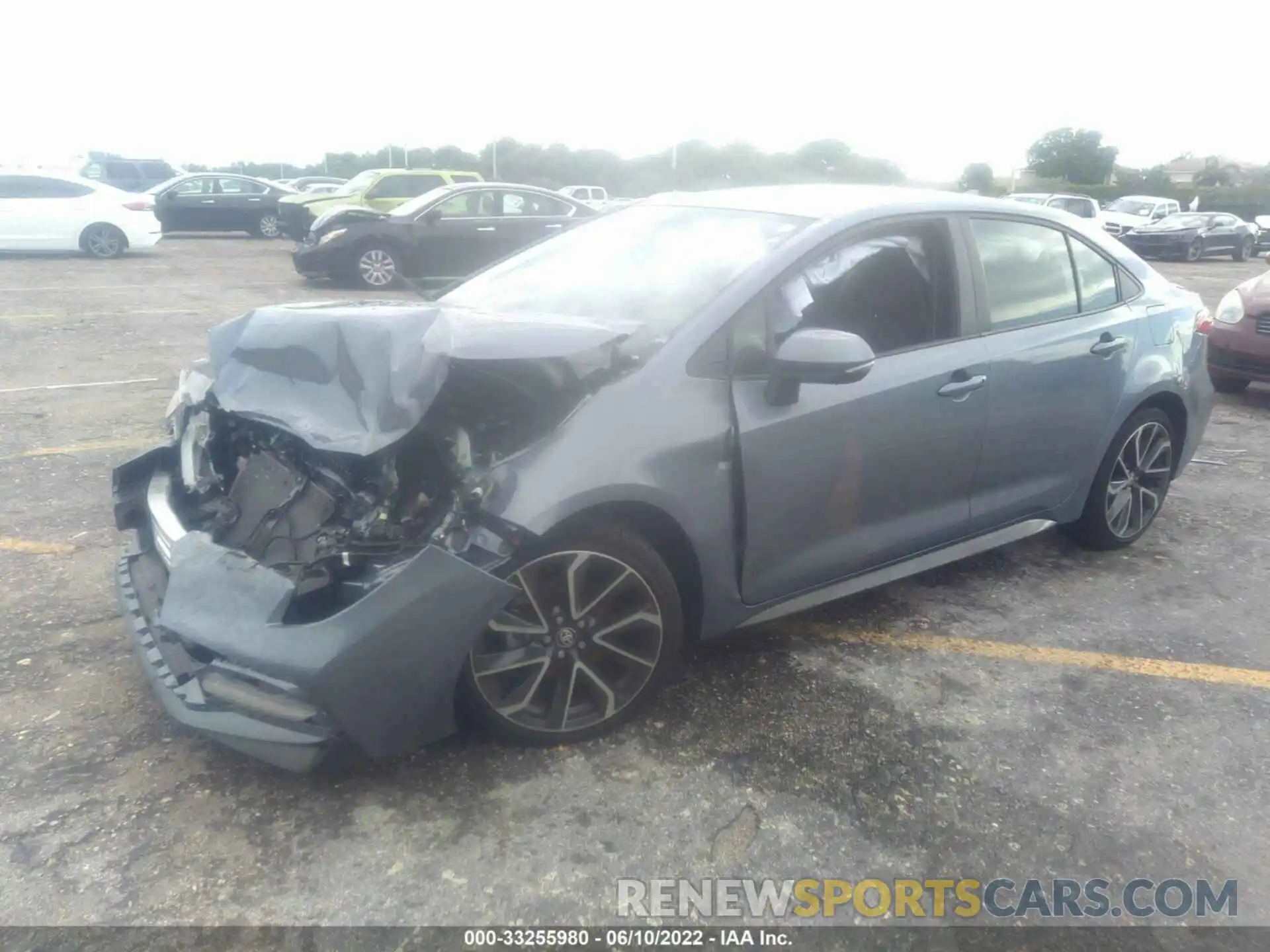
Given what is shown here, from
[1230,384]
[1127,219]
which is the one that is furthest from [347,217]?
[1127,219]

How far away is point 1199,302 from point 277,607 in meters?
4.49

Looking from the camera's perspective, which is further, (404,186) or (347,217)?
(404,186)

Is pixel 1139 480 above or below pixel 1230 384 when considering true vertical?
above

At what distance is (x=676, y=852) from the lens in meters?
2.66

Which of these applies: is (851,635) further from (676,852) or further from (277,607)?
(277,607)

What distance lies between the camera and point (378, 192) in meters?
18.1

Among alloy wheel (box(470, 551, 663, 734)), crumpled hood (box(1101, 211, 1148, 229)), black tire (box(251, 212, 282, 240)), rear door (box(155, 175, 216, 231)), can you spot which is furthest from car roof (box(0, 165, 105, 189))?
crumpled hood (box(1101, 211, 1148, 229))

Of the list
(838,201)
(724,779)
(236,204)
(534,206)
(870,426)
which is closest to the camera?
(724,779)

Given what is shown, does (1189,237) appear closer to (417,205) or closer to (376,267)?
(417,205)

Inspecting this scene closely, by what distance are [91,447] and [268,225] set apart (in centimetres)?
1834

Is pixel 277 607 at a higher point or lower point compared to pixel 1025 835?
higher

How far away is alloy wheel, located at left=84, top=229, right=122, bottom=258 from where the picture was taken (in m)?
17.0

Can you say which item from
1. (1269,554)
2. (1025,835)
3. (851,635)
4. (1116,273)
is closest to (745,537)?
(851,635)

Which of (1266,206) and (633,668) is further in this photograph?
(1266,206)
